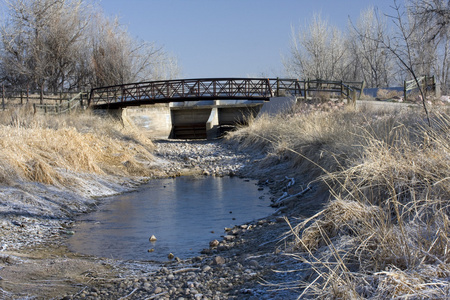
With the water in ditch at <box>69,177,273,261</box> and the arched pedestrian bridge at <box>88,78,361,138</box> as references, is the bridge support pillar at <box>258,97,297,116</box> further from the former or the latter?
the water in ditch at <box>69,177,273,261</box>

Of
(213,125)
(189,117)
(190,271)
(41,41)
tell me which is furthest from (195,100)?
(190,271)

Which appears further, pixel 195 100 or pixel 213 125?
pixel 213 125

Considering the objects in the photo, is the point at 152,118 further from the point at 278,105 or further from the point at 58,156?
the point at 58,156

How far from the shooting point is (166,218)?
303 inches

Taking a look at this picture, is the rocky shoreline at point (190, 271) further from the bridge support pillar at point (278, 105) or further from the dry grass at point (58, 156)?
the bridge support pillar at point (278, 105)

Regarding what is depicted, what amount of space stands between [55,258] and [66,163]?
212 inches

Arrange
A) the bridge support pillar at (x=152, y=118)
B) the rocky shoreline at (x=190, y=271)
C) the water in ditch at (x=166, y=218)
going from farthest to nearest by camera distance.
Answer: the bridge support pillar at (x=152, y=118), the water in ditch at (x=166, y=218), the rocky shoreline at (x=190, y=271)

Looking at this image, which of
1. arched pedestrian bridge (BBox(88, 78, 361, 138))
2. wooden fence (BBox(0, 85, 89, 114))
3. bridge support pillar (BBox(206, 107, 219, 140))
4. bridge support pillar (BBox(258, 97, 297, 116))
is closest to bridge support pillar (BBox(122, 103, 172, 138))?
arched pedestrian bridge (BBox(88, 78, 361, 138))

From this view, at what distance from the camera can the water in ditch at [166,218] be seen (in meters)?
5.97

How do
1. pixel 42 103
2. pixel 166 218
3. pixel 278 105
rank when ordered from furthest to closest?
1. pixel 42 103
2. pixel 278 105
3. pixel 166 218

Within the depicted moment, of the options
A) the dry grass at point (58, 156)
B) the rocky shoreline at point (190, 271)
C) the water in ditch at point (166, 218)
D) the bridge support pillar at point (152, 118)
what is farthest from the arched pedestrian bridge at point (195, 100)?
the rocky shoreline at point (190, 271)

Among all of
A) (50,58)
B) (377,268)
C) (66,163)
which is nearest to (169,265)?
(377,268)

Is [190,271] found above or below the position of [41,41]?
below

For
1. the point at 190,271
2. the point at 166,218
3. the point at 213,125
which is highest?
the point at 213,125
